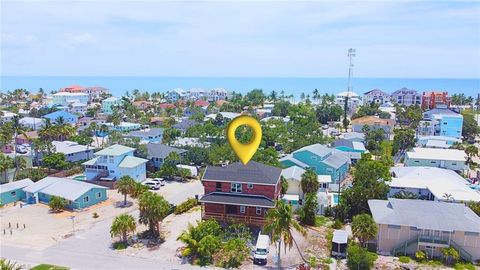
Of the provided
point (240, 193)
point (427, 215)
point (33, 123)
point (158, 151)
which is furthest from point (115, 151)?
point (33, 123)

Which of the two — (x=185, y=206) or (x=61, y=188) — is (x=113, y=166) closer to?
(x=61, y=188)

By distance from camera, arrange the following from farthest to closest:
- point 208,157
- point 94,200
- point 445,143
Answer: point 445,143 < point 208,157 < point 94,200

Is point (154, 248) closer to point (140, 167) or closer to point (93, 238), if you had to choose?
point (93, 238)

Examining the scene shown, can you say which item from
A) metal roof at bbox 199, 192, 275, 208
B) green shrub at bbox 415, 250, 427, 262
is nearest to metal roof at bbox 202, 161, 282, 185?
metal roof at bbox 199, 192, 275, 208

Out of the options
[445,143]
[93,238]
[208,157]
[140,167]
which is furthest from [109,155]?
[445,143]

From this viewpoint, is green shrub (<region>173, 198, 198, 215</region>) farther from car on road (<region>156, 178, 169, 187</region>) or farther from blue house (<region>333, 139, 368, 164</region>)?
blue house (<region>333, 139, 368, 164</region>)

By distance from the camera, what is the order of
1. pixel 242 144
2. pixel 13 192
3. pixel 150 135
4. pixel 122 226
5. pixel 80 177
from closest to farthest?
1. pixel 242 144
2. pixel 122 226
3. pixel 13 192
4. pixel 80 177
5. pixel 150 135
